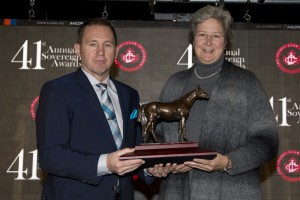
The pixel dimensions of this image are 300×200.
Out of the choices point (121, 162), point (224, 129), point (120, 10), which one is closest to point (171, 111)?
point (224, 129)

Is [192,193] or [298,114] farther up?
[298,114]

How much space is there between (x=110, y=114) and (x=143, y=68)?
5.50 ft

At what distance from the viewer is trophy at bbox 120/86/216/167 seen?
1.61 metres

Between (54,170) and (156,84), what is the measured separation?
1939 mm

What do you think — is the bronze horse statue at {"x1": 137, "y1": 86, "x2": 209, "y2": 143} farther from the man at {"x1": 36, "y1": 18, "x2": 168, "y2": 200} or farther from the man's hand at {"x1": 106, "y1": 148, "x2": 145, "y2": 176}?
the man's hand at {"x1": 106, "y1": 148, "x2": 145, "y2": 176}

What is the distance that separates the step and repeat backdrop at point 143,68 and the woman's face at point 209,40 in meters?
1.52

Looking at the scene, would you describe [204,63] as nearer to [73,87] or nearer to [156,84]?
[73,87]

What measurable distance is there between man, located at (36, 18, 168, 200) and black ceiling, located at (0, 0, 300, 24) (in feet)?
6.74

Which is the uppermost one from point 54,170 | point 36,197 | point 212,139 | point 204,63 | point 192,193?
point 204,63

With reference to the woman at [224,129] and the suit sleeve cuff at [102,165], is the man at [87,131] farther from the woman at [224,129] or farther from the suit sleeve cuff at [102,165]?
the woman at [224,129]

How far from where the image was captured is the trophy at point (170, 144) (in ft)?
5.27

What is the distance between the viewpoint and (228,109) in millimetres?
1892

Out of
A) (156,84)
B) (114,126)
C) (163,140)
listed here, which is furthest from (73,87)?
(156,84)

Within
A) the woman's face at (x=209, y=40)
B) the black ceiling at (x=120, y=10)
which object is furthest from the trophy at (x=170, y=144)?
the black ceiling at (x=120, y=10)
